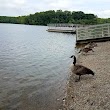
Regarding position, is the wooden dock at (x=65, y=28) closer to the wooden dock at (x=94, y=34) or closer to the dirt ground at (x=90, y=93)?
the wooden dock at (x=94, y=34)

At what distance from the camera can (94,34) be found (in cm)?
3809

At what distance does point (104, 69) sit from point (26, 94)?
513 cm

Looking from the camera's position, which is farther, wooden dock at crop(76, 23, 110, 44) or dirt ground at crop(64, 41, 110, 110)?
wooden dock at crop(76, 23, 110, 44)

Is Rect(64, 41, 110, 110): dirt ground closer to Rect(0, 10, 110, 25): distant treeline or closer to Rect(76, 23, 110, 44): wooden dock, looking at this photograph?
Rect(76, 23, 110, 44): wooden dock

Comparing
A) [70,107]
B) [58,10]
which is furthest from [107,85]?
[58,10]

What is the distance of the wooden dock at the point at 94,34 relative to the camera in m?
37.1

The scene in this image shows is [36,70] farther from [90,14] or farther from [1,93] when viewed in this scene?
[90,14]

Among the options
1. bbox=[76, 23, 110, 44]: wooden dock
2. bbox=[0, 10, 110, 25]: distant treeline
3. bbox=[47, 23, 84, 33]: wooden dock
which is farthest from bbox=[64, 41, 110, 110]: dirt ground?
bbox=[0, 10, 110, 25]: distant treeline

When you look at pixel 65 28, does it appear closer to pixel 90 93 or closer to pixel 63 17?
pixel 90 93

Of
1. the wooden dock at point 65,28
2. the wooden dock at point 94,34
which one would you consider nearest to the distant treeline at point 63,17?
the wooden dock at point 65,28

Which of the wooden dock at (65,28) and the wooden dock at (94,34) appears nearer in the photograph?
the wooden dock at (94,34)

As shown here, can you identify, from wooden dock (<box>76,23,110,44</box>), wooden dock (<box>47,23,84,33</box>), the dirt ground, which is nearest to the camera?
the dirt ground

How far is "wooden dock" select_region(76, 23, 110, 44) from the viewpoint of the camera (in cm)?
3706

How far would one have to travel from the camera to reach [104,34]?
122 feet
